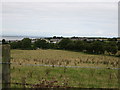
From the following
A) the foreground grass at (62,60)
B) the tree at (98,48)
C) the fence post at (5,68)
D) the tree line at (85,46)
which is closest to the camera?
the fence post at (5,68)

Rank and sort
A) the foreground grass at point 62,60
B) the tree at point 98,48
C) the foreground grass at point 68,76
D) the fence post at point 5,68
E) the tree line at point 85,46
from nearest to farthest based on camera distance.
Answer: the fence post at point 5,68 < the foreground grass at point 68,76 < the foreground grass at point 62,60 < the tree line at point 85,46 < the tree at point 98,48

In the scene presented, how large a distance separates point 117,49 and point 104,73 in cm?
1324

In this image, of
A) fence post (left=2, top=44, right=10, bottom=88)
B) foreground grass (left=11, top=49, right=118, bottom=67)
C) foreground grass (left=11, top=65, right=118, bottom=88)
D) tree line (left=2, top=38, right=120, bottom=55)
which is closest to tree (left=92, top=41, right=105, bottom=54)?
tree line (left=2, top=38, right=120, bottom=55)

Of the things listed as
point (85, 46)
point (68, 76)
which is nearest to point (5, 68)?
point (68, 76)

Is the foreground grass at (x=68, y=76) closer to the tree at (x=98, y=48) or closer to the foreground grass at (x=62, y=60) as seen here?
the foreground grass at (x=62, y=60)

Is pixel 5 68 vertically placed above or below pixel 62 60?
above

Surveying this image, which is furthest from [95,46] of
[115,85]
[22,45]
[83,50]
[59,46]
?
[115,85]

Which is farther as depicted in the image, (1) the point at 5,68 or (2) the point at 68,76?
(2) the point at 68,76

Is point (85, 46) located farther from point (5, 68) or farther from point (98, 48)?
point (5, 68)

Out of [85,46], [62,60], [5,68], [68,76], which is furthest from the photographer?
[85,46]

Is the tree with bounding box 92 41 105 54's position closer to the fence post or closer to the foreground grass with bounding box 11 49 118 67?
the foreground grass with bounding box 11 49 118 67

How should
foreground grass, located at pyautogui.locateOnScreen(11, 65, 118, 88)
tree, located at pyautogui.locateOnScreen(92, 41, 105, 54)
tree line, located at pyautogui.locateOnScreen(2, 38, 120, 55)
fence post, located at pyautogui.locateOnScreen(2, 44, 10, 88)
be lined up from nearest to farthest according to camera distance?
fence post, located at pyautogui.locateOnScreen(2, 44, 10, 88) < foreground grass, located at pyautogui.locateOnScreen(11, 65, 118, 88) < tree line, located at pyautogui.locateOnScreen(2, 38, 120, 55) < tree, located at pyautogui.locateOnScreen(92, 41, 105, 54)

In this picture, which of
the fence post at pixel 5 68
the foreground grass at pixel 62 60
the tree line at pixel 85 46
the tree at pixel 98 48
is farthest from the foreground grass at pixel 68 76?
the tree at pixel 98 48

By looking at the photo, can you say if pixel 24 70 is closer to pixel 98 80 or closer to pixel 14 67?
pixel 14 67
